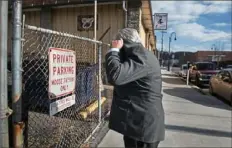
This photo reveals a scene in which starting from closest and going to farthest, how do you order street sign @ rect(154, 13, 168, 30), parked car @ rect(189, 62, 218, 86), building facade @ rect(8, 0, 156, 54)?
building facade @ rect(8, 0, 156, 54), street sign @ rect(154, 13, 168, 30), parked car @ rect(189, 62, 218, 86)

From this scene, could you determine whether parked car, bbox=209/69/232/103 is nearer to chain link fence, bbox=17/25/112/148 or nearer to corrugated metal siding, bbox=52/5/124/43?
corrugated metal siding, bbox=52/5/124/43

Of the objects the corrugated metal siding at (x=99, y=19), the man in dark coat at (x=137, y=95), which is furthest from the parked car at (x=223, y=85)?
the man in dark coat at (x=137, y=95)

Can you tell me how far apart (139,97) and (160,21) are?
17.8m

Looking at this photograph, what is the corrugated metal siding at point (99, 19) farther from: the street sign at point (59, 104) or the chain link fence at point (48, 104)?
the street sign at point (59, 104)

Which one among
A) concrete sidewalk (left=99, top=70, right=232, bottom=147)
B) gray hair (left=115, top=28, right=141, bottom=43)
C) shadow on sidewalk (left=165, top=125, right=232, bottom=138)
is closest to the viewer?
gray hair (left=115, top=28, right=141, bottom=43)

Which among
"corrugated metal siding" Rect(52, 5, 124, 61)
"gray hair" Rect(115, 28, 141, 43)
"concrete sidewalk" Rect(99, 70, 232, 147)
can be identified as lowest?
"concrete sidewalk" Rect(99, 70, 232, 147)

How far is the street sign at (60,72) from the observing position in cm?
331

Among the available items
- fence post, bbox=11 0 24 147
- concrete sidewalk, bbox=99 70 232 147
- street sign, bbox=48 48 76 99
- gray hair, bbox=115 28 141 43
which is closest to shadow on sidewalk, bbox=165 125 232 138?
concrete sidewalk, bbox=99 70 232 147

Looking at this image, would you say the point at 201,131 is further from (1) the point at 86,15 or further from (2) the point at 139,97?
(1) the point at 86,15

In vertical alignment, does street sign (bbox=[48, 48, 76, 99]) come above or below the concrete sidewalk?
above

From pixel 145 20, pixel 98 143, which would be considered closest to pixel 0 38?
pixel 98 143

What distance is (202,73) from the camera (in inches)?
853

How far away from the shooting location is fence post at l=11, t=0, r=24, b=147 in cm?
230

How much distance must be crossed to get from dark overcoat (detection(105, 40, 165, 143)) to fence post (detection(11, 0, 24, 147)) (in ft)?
2.48
